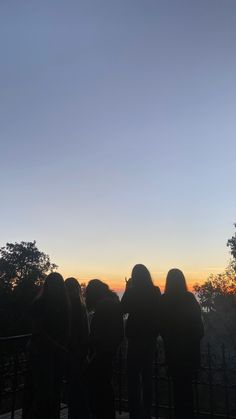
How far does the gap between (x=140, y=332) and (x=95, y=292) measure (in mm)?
800

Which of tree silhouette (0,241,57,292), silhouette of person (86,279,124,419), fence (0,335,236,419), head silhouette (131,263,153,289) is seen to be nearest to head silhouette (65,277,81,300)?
silhouette of person (86,279,124,419)

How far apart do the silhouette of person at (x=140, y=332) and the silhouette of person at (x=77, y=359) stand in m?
0.58

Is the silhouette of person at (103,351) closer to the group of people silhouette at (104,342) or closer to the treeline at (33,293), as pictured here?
the group of people silhouette at (104,342)

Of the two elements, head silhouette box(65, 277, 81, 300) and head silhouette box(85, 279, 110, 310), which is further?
head silhouette box(85, 279, 110, 310)

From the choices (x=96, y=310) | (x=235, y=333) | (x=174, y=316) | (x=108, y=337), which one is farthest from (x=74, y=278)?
(x=235, y=333)

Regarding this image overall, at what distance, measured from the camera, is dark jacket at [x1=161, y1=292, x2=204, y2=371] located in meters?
4.91

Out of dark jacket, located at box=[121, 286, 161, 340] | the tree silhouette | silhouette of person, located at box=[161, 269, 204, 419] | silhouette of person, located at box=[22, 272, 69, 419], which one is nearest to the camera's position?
silhouette of person, located at box=[22, 272, 69, 419]

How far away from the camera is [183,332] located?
4941 mm

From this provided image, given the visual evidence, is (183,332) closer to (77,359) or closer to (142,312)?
(142,312)

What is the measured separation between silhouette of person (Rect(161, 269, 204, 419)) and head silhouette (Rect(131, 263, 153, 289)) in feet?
1.05

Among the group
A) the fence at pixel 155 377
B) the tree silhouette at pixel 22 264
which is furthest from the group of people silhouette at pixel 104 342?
the tree silhouette at pixel 22 264

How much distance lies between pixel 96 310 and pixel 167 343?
1.02m

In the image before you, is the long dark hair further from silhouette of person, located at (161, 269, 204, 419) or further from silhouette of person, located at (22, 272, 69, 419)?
silhouette of person, located at (161, 269, 204, 419)

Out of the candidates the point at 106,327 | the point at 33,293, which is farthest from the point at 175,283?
the point at 33,293
